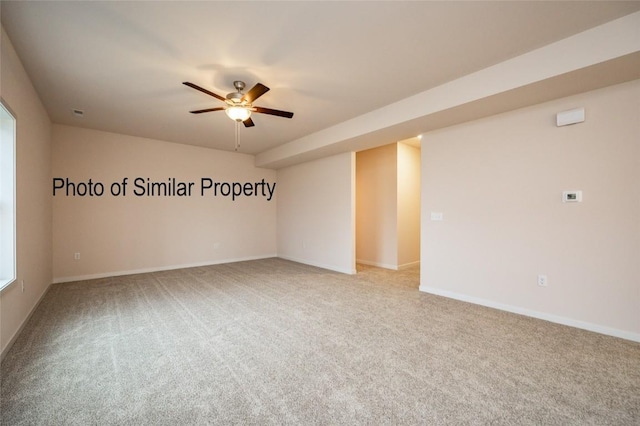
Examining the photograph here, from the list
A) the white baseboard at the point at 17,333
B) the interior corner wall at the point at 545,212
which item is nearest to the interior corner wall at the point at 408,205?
the interior corner wall at the point at 545,212

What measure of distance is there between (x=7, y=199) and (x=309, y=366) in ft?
10.9

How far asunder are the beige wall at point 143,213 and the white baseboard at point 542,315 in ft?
16.1

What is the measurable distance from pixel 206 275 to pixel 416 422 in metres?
4.69

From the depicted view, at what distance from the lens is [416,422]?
1572 mm

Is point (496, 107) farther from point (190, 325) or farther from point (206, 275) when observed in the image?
point (206, 275)

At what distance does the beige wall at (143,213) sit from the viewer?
484cm

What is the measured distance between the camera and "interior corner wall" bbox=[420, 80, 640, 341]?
8.71 feet

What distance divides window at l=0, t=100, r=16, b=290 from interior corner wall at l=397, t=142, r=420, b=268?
579 centimetres

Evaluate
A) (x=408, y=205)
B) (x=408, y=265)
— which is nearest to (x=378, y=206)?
(x=408, y=205)

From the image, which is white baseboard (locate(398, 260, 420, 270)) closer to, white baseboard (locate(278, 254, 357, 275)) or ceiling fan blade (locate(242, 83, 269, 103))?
white baseboard (locate(278, 254, 357, 275))

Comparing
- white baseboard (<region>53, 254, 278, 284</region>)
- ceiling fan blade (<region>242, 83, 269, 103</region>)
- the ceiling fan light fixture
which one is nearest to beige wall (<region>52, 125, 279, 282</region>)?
white baseboard (<region>53, 254, 278, 284</region>)

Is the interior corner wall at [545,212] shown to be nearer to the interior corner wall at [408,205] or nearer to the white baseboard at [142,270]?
the interior corner wall at [408,205]

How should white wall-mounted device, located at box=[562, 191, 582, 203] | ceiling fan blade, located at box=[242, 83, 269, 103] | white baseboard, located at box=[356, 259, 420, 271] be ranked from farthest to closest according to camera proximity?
white baseboard, located at box=[356, 259, 420, 271], white wall-mounted device, located at box=[562, 191, 582, 203], ceiling fan blade, located at box=[242, 83, 269, 103]

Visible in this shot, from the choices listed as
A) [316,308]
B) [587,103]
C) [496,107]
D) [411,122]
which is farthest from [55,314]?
[587,103]
